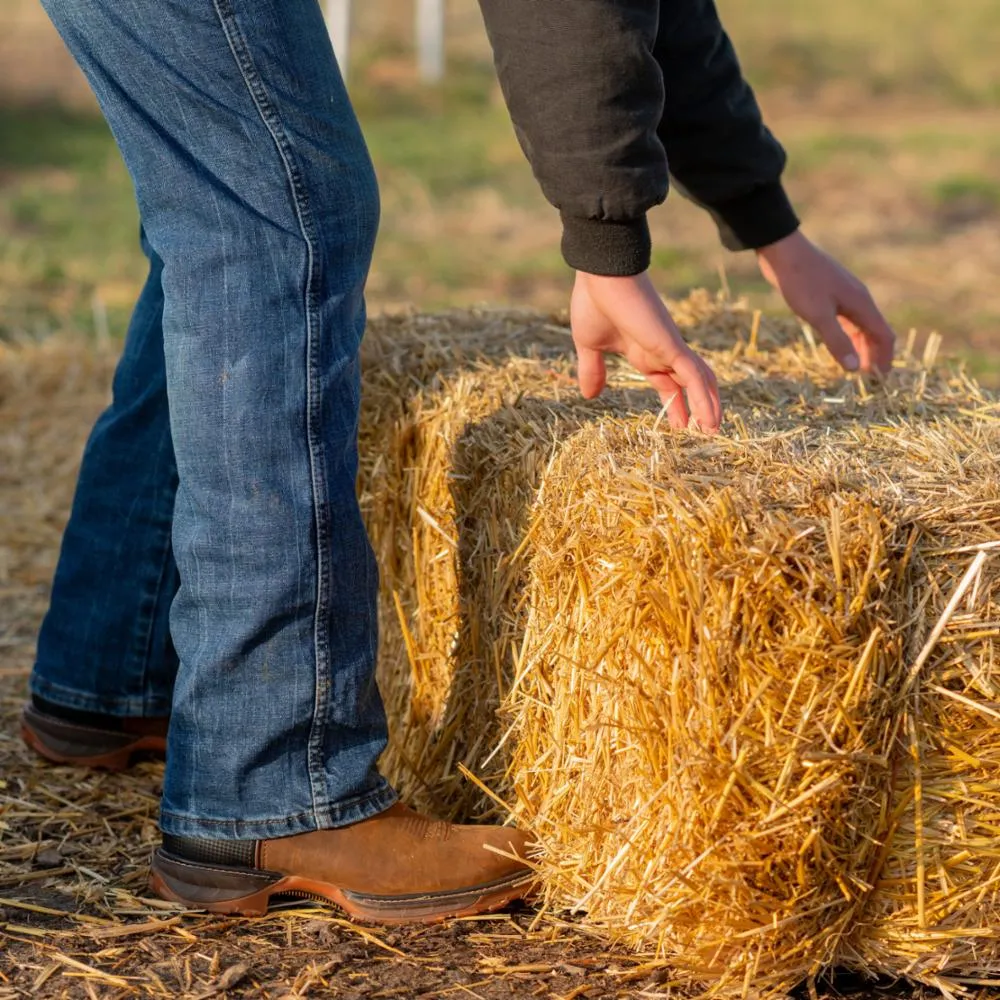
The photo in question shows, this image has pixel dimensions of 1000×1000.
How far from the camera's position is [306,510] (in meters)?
1.94

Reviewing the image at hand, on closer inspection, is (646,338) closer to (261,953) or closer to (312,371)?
(312,371)

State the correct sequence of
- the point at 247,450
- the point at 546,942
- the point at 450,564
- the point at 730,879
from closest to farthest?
the point at 730,879
the point at 247,450
the point at 546,942
the point at 450,564

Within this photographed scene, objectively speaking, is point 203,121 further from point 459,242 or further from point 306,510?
point 459,242

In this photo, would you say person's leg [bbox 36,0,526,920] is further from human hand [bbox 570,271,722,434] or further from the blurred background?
the blurred background

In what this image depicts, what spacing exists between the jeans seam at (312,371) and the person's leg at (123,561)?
2.22 feet

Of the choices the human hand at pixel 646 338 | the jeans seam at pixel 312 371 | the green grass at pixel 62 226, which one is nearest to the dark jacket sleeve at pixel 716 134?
the human hand at pixel 646 338

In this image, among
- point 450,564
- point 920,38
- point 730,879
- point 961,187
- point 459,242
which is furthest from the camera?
point 920,38

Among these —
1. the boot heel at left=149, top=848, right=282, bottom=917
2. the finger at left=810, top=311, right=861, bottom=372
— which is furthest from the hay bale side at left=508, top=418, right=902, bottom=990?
the finger at left=810, top=311, right=861, bottom=372

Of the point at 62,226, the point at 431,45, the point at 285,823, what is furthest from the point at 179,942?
the point at 431,45

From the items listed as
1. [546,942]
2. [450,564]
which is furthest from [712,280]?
[546,942]

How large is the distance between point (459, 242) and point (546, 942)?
6.11m

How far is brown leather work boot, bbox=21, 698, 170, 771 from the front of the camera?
2607 millimetres

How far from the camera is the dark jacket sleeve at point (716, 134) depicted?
248cm

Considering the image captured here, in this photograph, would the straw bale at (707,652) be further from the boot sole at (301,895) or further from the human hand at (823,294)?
the human hand at (823,294)
